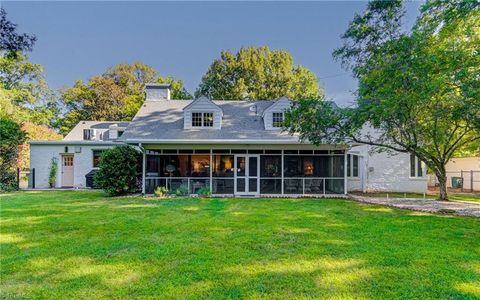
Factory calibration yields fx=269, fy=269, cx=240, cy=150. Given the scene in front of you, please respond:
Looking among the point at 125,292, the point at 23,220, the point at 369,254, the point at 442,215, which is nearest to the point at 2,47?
the point at 23,220

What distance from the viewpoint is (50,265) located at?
13.4 ft

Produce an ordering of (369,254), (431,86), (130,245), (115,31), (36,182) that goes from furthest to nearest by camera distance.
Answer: (36,182) < (115,31) < (431,86) < (130,245) < (369,254)

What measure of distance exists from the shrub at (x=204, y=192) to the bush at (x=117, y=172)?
3486 millimetres

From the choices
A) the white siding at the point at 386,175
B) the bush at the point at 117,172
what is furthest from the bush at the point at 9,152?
the white siding at the point at 386,175

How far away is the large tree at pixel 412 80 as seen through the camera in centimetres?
841

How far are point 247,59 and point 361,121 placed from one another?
18.8 m

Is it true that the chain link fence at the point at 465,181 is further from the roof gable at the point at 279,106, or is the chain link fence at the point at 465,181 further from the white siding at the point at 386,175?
the roof gable at the point at 279,106

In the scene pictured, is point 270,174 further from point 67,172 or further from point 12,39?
point 67,172

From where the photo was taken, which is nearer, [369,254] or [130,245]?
[369,254]

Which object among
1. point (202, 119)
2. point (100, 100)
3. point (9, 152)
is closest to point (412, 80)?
point (202, 119)

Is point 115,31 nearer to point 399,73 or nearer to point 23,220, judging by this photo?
point 23,220

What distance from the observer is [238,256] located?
4453 millimetres

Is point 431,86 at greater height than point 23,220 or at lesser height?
greater

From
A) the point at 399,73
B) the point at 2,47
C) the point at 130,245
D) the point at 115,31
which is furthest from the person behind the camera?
the point at 115,31
